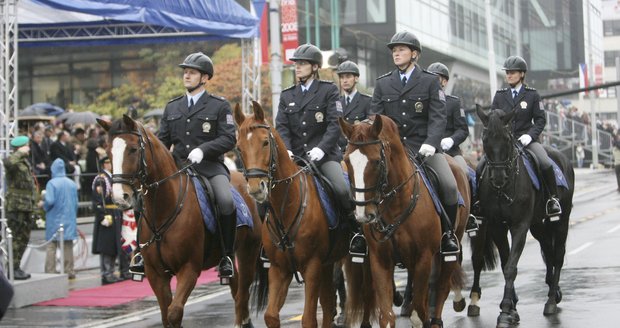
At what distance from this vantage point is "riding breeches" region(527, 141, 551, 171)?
45.0ft

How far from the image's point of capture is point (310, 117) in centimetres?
1172

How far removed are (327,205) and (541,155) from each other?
3.90m

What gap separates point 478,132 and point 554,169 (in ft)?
152

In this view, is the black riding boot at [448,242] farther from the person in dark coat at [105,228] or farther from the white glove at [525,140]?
the person in dark coat at [105,228]

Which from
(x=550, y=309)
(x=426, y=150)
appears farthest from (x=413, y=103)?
(x=550, y=309)

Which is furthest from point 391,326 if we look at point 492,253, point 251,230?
point 492,253

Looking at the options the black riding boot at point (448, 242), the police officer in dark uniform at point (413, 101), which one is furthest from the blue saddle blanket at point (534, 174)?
the black riding boot at point (448, 242)

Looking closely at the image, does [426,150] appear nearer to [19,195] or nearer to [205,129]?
[205,129]

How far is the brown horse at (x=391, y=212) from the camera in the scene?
32.0ft

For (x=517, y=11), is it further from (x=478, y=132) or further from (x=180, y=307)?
(x=180, y=307)

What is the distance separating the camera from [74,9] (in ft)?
60.1

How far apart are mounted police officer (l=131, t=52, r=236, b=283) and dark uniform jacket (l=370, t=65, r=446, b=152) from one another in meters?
1.66

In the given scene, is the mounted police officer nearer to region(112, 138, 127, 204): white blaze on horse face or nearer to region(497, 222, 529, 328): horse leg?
region(112, 138, 127, 204): white blaze on horse face

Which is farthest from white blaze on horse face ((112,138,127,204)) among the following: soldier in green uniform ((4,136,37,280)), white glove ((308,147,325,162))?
soldier in green uniform ((4,136,37,280))
